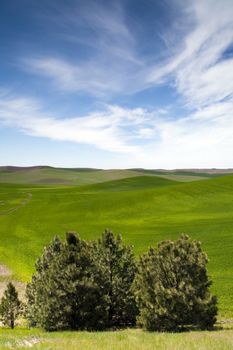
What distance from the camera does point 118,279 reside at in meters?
38.8

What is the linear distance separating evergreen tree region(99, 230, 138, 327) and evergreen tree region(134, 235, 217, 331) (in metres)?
4.12

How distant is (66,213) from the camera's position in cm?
11681

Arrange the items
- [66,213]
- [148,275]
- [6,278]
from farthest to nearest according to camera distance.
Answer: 1. [66,213]
2. [6,278]
3. [148,275]

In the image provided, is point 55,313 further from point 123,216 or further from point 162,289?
point 123,216

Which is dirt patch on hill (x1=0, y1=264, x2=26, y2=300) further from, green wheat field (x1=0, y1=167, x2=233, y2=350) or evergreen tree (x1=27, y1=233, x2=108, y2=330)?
evergreen tree (x1=27, y1=233, x2=108, y2=330)

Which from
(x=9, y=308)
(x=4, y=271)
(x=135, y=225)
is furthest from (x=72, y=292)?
(x=135, y=225)

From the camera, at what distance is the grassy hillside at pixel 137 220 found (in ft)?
215


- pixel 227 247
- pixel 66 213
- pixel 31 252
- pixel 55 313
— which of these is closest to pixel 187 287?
pixel 55 313

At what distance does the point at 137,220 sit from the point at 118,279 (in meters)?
63.4

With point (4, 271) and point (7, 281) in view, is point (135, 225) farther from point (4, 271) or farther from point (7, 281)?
point (7, 281)

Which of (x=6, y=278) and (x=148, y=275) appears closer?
(x=148, y=275)

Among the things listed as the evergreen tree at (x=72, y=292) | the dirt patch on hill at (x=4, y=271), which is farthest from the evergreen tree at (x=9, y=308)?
the dirt patch on hill at (x=4, y=271)

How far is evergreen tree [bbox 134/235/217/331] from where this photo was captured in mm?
31750

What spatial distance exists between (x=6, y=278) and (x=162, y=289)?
35.5m
